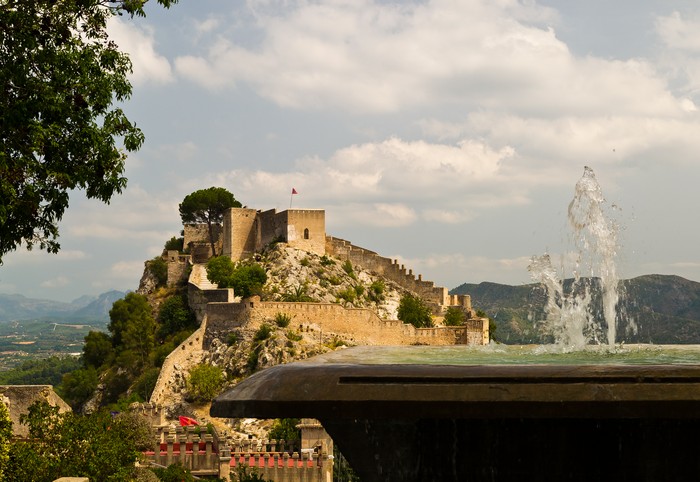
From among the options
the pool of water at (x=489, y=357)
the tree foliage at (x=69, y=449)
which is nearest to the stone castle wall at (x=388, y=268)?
the tree foliage at (x=69, y=449)

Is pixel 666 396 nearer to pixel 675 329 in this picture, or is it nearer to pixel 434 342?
pixel 434 342

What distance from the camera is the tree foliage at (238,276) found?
62.6 m

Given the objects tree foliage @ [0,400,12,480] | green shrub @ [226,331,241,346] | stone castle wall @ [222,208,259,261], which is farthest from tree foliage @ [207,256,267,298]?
tree foliage @ [0,400,12,480]

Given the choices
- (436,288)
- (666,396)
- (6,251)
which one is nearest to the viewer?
(666,396)

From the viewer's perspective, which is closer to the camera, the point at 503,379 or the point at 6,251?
the point at 503,379

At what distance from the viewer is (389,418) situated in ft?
12.9

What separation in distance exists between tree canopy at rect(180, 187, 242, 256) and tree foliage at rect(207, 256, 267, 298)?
12.1 m

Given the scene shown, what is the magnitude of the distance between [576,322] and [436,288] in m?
57.1

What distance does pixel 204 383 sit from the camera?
177 ft

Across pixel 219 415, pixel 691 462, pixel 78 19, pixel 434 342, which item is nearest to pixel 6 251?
pixel 78 19

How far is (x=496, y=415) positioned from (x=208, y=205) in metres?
76.7

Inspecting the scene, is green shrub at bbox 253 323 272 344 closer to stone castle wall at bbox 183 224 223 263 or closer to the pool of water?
stone castle wall at bbox 183 224 223 263

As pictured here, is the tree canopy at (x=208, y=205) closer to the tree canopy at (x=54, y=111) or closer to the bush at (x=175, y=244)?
the bush at (x=175, y=244)

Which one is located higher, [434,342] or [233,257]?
[233,257]
